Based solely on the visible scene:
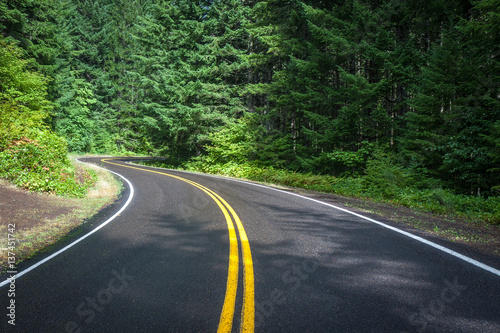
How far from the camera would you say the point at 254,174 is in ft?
58.4

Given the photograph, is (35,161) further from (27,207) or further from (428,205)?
(428,205)

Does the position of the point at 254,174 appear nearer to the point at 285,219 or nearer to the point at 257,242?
the point at 285,219

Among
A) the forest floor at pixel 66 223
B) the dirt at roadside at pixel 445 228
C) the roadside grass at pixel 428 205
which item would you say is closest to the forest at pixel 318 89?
the roadside grass at pixel 428 205

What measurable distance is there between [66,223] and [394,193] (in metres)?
11.3

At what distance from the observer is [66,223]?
6.42 meters

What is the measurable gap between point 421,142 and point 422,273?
8.74 metres

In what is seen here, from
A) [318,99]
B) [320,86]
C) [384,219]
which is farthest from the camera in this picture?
[320,86]

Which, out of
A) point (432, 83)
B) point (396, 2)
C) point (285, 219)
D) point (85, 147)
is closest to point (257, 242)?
point (285, 219)

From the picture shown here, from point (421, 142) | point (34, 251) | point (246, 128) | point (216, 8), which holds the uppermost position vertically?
point (216, 8)

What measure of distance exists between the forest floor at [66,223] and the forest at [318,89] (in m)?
2.75

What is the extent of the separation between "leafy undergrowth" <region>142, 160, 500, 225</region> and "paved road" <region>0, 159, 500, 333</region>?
3814mm

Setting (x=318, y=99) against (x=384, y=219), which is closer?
(x=384, y=219)

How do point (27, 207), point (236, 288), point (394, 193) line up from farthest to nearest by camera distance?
point (394, 193) → point (27, 207) → point (236, 288)

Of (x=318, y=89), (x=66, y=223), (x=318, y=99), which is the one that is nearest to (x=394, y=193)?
(x=318, y=99)
